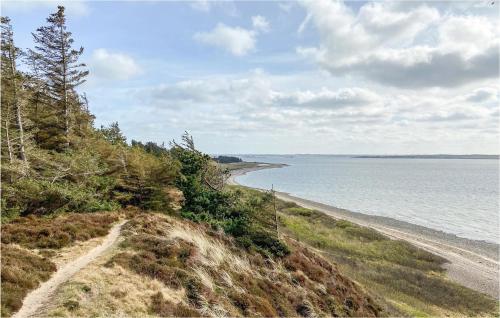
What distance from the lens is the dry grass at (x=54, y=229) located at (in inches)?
625

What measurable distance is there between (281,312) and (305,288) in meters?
4.66

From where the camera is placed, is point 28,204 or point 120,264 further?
point 28,204

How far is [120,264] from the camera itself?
15133 millimetres

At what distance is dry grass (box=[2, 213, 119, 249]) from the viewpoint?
1588 cm

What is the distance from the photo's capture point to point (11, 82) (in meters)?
22.6

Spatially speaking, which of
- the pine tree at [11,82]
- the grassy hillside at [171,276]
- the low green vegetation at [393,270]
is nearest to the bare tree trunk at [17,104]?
the pine tree at [11,82]

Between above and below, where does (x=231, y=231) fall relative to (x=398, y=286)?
above

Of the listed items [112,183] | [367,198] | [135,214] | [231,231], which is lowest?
[367,198]

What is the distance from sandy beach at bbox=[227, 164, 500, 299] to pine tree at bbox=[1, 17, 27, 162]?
46921 millimetres

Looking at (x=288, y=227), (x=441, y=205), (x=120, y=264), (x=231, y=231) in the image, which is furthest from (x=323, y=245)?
(x=441, y=205)

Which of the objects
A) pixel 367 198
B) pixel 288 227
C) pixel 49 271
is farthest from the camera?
pixel 367 198

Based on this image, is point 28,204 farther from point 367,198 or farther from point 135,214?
point 367,198

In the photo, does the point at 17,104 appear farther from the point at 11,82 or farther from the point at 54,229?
the point at 54,229

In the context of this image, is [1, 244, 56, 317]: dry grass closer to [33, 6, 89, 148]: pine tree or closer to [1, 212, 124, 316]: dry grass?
[1, 212, 124, 316]: dry grass
